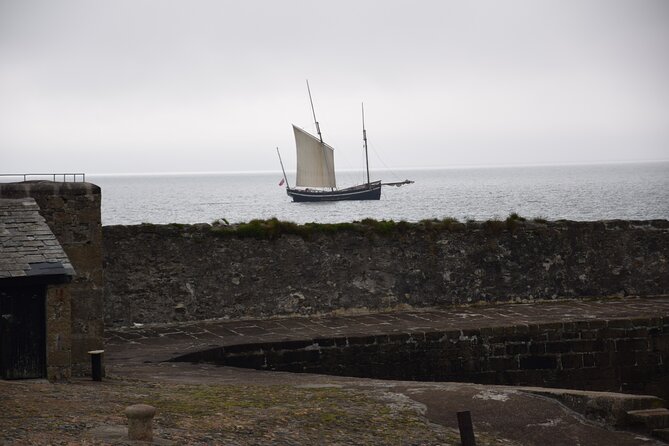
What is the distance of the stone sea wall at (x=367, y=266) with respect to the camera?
587 inches

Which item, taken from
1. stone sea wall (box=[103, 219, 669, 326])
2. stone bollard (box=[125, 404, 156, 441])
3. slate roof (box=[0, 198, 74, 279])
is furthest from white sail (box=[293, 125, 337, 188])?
stone bollard (box=[125, 404, 156, 441])

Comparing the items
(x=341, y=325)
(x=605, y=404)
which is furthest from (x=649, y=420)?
(x=341, y=325)

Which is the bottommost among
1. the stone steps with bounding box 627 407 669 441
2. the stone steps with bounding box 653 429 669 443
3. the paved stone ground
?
the stone steps with bounding box 653 429 669 443

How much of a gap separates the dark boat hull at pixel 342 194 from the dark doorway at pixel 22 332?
98940 millimetres

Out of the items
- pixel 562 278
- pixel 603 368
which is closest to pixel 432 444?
pixel 603 368

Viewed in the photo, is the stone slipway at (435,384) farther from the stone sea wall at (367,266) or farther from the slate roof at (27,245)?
the slate roof at (27,245)

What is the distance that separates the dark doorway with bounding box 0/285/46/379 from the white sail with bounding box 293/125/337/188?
8316 centimetres

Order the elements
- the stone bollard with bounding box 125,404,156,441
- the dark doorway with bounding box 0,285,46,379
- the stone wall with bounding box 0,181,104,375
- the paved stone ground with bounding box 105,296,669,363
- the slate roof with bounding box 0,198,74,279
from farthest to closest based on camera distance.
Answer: the paved stone ground with bounding box 105,296,669,363, the stone wall with bounding box 0,181,104,375, the dark doorway with bounding box 0,285,46,379, the slate roof with bounding box 0,198,74,279, the stone bollard with bounding box 125,404,156,441

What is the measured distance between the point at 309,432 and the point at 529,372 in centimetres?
645

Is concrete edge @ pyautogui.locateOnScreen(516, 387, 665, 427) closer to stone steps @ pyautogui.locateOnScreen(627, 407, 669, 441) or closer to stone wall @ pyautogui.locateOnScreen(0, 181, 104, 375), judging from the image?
stone steps @ pyautogui.locateOnScreen(627, 407, 669, 441)

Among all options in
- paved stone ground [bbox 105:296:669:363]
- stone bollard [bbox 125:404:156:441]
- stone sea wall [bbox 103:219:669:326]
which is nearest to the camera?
stone bollard [bbox 125:404:156:441]

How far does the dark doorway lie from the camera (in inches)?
404

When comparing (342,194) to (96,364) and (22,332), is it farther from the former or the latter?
(22,332)

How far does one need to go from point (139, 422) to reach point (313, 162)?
89.4 m
